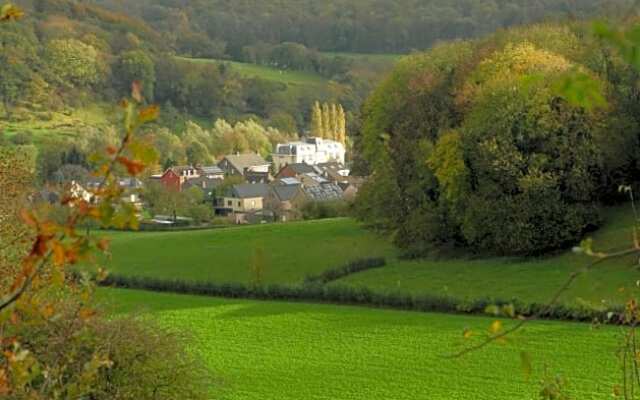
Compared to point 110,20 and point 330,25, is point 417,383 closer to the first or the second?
point 110,20

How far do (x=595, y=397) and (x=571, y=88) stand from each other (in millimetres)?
17704

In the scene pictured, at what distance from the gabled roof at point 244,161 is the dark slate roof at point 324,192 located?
44.6ft

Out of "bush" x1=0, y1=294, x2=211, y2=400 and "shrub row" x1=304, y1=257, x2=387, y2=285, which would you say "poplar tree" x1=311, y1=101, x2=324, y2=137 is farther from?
"bush" x1=0, y1=294, x2=211, y2=400

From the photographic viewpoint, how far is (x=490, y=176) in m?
31.9

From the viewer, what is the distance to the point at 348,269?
34.5m

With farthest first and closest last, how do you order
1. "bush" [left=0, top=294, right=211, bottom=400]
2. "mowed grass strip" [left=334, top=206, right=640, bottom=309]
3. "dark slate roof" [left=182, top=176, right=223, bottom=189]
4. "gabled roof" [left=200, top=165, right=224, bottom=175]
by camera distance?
"gabled roof" [left=200, top=165, right=224, bottom=175] → "dark slate roof" [left=182, top=176, right=223, bottom=189] → "mowed grass strip" [left=334, top=206, right=640, bottom=309] → "bush" [left=0, top=294, right=211, bottom=400]

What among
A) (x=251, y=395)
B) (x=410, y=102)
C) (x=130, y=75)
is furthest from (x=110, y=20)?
(x=251, y=395)

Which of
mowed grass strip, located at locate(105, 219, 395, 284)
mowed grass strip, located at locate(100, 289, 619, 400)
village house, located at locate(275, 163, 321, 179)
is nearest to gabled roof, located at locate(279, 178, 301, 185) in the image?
village house, located at locate(275, 163, 321, 179)

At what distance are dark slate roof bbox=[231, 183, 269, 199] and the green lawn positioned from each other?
51943 mm

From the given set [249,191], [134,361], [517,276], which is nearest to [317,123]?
[249,191]

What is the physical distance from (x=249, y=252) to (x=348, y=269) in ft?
22.5

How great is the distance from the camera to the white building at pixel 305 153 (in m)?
87.6

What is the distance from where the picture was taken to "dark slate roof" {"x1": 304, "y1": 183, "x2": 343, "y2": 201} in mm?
64938

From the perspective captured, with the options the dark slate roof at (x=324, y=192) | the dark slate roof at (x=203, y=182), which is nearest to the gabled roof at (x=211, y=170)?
the dark slate roof at (x=203, y=182)
